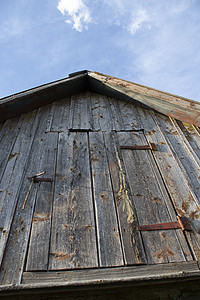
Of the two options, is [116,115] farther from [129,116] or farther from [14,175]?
[14,175]

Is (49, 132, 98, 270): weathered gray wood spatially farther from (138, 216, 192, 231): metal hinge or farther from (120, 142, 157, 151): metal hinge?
(120, 142, 157, 151): metal hinge

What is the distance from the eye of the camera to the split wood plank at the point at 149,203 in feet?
7.60

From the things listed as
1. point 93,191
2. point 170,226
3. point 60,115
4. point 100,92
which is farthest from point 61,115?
point 170,226

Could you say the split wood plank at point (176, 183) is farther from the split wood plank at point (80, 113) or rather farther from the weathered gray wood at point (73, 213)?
the split wood plank at point (80, 113)

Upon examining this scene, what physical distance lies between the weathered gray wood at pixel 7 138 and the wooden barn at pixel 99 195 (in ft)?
0.07

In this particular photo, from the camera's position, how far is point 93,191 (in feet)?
9.64

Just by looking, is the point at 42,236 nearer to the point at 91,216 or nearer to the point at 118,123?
the point at 91,216

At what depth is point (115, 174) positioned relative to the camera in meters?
3.22

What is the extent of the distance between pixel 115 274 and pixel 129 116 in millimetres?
3177

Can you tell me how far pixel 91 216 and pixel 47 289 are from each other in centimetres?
89

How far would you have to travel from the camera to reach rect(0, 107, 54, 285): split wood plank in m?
2.07

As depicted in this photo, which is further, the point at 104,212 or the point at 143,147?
the point at 143,147

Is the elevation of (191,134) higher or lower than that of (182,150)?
higher

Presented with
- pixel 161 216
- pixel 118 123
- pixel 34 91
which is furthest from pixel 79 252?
pixel 34 91
